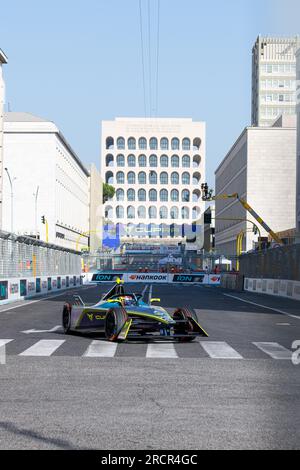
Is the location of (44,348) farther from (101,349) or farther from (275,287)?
(275,287)

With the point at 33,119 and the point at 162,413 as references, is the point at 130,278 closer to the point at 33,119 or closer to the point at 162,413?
the point at 33,119

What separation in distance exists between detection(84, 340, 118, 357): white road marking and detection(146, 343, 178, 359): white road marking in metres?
0.63

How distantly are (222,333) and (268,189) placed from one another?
113467 mm

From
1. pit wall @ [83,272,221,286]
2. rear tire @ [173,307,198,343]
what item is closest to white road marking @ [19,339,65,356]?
rear tire @ [173,307,198,343]

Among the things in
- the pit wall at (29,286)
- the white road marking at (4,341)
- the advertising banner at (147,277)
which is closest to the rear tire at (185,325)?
the white road marking at (4,341)

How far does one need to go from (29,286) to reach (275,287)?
16.8 metres

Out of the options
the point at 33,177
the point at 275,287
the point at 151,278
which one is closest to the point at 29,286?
the point at 275,287

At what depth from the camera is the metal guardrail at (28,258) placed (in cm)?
3712

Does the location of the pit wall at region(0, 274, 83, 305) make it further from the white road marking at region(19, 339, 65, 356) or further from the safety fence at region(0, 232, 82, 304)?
the white road marking at region(19, 339, 65, 356)

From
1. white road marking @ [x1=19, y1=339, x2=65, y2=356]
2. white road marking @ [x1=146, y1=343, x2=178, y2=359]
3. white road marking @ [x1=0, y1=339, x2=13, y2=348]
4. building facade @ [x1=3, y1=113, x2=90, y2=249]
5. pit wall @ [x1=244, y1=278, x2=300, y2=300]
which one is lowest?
white road marking @ [x1=0, y1=339, x2=13, y2=348]

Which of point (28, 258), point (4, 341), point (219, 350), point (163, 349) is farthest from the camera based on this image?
point (28, 258)

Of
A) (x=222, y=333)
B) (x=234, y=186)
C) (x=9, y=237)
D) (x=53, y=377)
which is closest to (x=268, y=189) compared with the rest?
(x=234, y=186)

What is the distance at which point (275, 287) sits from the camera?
53.1 meters

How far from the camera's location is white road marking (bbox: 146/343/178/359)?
14.4m
